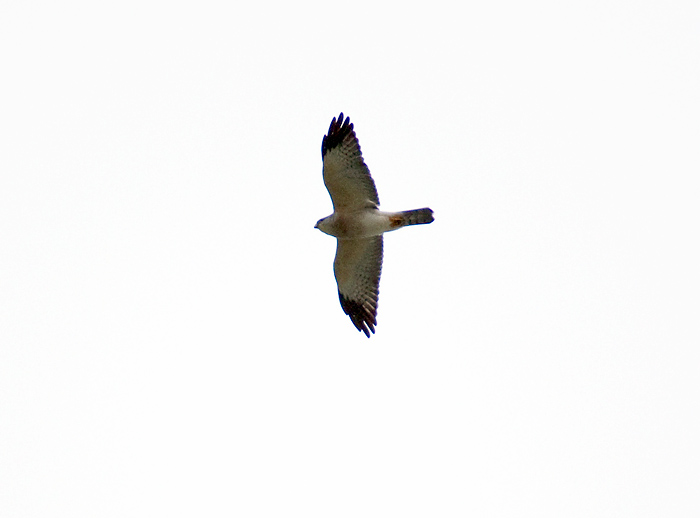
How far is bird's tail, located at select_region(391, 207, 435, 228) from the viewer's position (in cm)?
1462

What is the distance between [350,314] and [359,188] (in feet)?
7.27

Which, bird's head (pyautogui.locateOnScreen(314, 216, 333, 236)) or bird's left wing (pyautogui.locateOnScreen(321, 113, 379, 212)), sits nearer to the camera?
bird's left wing (pyautogui.locateOnScreen(321, 113, 379, 212))

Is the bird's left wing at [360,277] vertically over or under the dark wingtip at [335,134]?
under

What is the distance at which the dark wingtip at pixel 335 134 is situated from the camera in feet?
46.7

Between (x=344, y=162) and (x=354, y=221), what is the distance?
0.86m

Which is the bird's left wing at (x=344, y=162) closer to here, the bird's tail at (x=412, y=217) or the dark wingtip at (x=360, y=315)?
the bird's tail at (x=412, y=217)

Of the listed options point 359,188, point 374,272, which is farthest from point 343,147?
point 374,272

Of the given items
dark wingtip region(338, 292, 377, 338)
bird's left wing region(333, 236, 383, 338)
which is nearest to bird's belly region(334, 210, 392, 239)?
bird's left wing region(333, 236, 383, 338)

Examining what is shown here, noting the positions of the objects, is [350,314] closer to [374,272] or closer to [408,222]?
[374,272]

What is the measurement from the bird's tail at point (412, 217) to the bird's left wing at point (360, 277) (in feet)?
2.22

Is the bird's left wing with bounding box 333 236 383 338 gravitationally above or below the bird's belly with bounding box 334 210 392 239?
below

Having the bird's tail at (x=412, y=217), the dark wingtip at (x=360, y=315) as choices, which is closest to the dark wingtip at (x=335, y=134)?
the bird's tail at (x=412, y=217)

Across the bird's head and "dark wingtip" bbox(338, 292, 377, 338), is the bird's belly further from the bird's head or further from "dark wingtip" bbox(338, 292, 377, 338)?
"dark wingtip" bbox(338, 292, 377, 338)

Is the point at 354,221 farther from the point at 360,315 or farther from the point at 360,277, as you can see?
the point at 360,315
